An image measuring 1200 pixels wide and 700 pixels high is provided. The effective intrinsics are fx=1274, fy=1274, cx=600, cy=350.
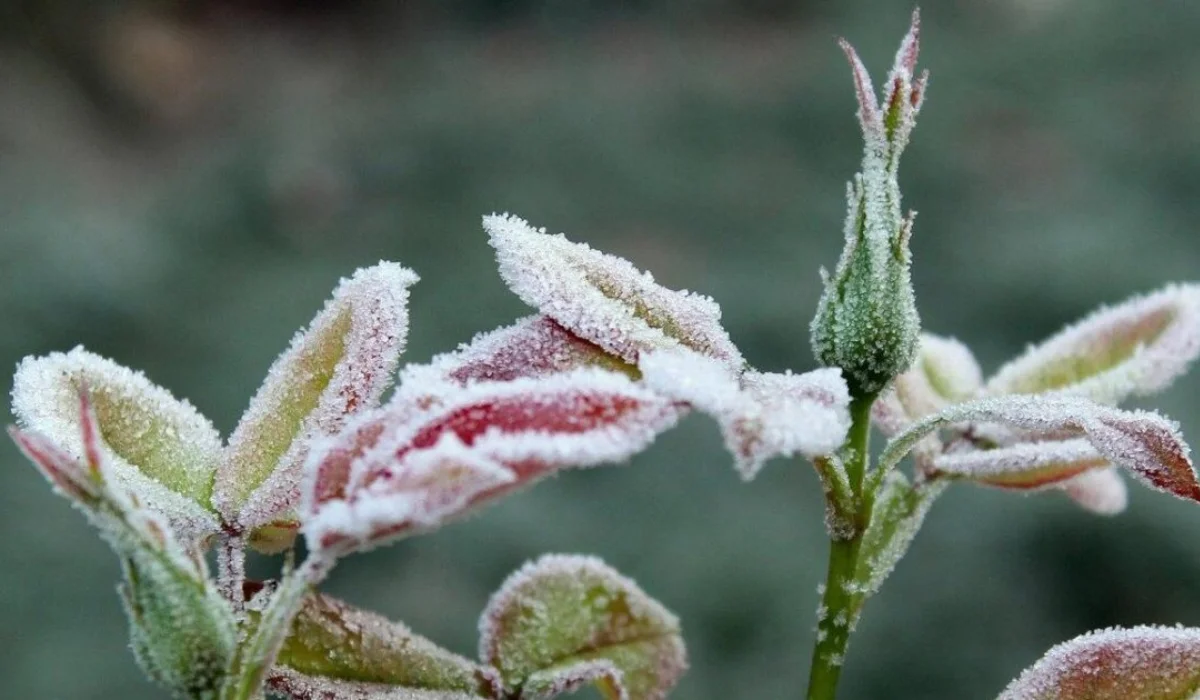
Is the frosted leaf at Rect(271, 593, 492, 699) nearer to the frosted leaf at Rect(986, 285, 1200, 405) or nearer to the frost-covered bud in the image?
the frost-covered bud

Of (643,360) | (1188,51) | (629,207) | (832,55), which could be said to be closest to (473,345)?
(643,360)

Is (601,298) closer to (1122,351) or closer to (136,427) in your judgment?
(136,427)

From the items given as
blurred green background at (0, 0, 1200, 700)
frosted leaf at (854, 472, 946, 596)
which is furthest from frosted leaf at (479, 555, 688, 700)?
blurred green background at (0, 0, 1200, 700)

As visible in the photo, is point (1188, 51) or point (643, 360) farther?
point (1188, 51)

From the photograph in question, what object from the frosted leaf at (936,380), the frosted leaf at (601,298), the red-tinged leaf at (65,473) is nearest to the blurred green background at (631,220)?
the frosted leaf at (936,380)

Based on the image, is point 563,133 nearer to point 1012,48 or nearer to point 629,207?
point 629,207

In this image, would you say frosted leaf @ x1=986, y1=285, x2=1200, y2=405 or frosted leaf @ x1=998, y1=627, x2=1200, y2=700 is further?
frosted leaf @ x1=986, y1=285, x2=1200, y2=405

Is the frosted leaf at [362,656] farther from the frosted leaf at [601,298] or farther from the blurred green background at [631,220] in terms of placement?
the blurred green background at [631,220]
